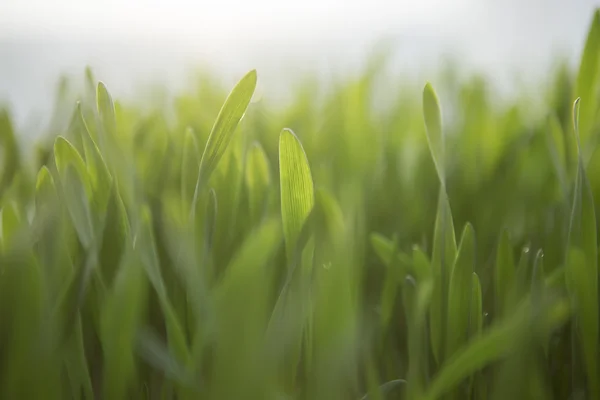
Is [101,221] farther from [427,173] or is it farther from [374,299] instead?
[427,173]

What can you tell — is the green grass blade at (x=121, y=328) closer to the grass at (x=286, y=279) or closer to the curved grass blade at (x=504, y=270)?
the grass at (x=286, y=279)


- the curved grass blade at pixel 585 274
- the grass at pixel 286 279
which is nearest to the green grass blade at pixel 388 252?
the grass at pixel 286 279

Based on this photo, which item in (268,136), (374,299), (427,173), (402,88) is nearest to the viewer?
(374,299)

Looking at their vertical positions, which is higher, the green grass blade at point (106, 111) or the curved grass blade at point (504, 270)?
the green grass blade at point (106, 111)

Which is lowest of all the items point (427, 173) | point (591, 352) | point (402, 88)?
point (591, 352)

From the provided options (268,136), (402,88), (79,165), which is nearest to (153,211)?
(79,165)

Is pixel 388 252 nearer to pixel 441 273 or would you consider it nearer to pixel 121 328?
pixel 441 273

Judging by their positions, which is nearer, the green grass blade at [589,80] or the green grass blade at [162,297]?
the green grass blade at [162,297]

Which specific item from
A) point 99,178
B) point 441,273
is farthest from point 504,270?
point 99,178
